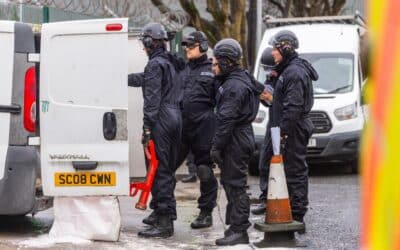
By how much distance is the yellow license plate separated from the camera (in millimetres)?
6543

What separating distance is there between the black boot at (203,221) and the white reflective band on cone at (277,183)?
104cm

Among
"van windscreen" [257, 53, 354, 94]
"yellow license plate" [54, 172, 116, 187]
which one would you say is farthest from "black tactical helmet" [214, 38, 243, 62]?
"van windscreen" [257, 53, 354, 94]

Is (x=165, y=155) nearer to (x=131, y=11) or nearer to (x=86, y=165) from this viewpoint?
(x=86, y=165)

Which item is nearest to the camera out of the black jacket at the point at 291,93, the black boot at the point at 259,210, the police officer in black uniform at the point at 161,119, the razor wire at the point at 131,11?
the police officer in black uniform at the point at 161,119

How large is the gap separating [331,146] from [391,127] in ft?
35.7

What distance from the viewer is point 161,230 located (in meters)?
7.07

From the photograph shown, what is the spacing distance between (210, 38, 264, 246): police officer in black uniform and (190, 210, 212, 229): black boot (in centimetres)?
87

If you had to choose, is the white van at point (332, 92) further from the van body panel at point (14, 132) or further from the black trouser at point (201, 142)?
the van body panel at point (14, 132)

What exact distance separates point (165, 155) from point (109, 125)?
691 mm

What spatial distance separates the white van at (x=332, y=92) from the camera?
40.0 feet

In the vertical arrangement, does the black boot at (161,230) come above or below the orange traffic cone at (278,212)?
below

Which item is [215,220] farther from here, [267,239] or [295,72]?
[295,72]

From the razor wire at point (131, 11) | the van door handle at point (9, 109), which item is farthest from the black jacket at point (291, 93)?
the razor wire at point (131, 11)

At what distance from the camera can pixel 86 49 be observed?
254 inches
